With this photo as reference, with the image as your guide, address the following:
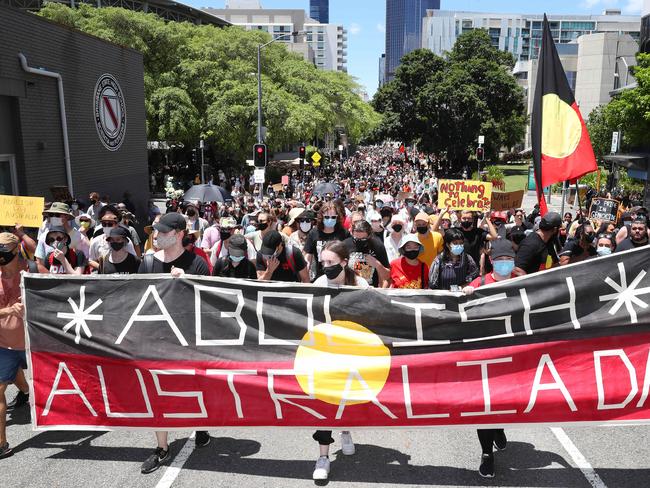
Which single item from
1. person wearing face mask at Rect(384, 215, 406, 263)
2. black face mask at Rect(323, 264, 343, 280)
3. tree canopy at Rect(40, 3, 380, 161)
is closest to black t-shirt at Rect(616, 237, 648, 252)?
person wearing face mask at Rect(384, 215, 406, 263)

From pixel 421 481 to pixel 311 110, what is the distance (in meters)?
30.8

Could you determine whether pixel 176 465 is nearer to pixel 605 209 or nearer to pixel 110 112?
pixel 605 209

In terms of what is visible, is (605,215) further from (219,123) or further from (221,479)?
(219,123)

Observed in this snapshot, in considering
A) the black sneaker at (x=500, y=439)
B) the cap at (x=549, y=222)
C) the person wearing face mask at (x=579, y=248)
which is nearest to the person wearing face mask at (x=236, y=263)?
the black sneaker at (x=500, y=439)

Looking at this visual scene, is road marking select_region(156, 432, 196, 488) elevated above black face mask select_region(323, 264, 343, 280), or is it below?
below

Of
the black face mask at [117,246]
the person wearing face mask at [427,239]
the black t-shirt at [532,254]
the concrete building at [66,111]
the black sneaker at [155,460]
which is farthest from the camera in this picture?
the concrete building at [66,111]

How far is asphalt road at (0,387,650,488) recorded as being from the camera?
4.41 m

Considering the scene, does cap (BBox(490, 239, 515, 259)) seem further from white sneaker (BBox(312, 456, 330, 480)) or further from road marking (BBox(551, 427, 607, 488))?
white sneaker (BBox(312, 456, 330, 480))

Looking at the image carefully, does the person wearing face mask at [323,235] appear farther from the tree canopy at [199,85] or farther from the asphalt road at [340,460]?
the tree canopy at [199,85]

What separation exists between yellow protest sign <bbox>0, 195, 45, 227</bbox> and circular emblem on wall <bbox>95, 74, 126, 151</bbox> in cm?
1051

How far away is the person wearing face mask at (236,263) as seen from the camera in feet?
18.7

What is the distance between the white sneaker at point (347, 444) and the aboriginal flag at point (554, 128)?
3.84 meters

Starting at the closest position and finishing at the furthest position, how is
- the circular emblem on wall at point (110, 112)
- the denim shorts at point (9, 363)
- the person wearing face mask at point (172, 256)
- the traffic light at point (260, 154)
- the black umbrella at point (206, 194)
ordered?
the denim shorts at point (9, 363) < the person wearing face mask at point (172, 256) < the black umbrella at point (206, 194) < the circular emblem on wall at point (110, 112) < the traffic light at point (260, 154)

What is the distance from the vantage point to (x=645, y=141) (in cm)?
A: 2392
